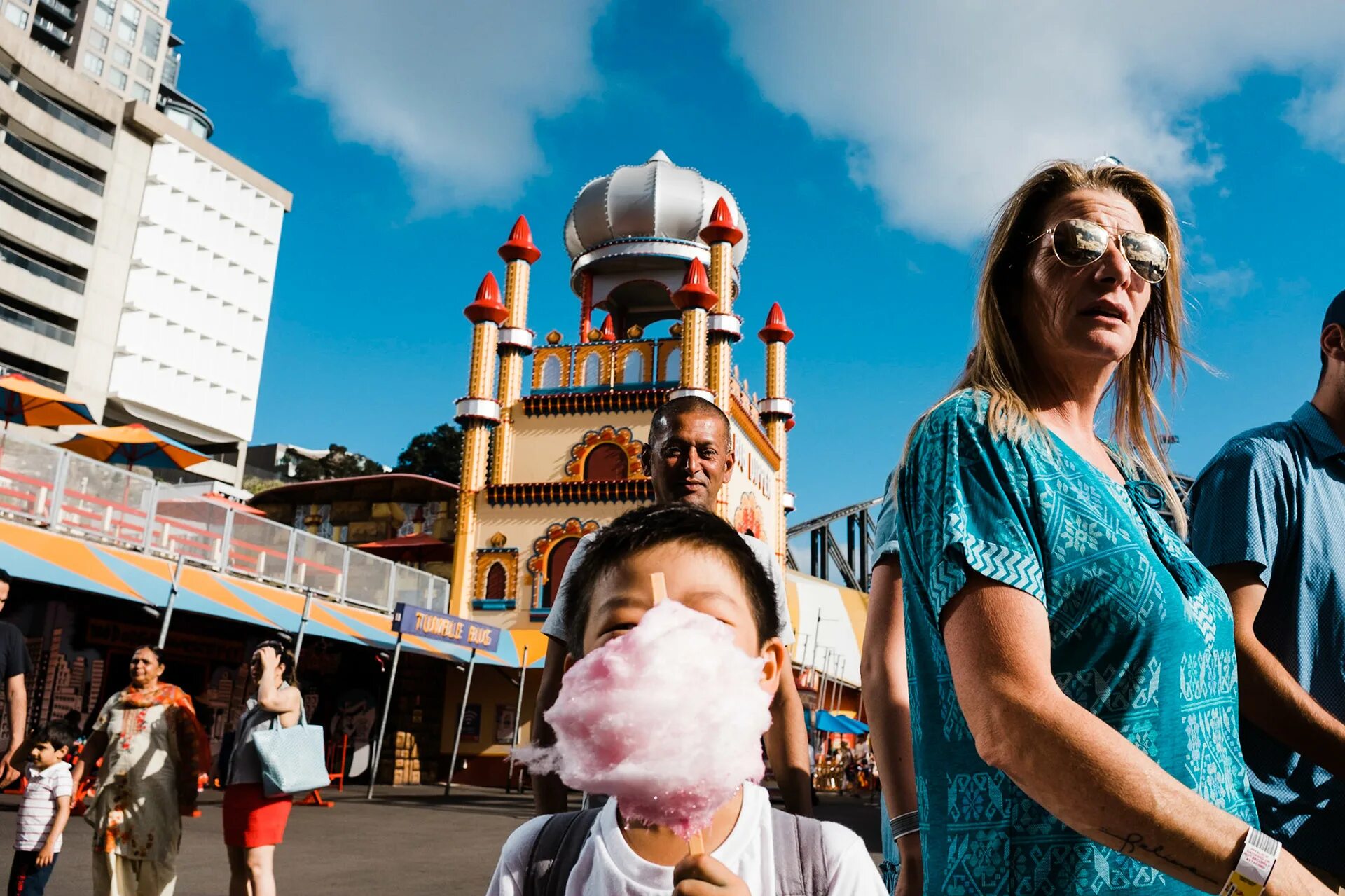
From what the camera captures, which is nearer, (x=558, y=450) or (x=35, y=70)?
(x=558, y=450)

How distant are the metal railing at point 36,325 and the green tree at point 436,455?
16.3m

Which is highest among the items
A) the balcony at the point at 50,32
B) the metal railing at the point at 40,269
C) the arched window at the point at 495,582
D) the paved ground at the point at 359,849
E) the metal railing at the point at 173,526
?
the balcony at the point at 50,32

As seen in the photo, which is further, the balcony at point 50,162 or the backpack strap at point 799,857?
the balcony at point 50,162

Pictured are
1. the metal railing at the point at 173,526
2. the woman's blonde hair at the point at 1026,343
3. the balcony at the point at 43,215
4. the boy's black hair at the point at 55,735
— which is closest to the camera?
the woman's blonde hair at the point at 1026,343

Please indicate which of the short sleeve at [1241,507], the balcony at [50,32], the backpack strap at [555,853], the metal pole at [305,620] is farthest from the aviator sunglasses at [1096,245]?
the balcony at [50,32]

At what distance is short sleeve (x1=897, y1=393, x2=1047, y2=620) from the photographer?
1.32 m

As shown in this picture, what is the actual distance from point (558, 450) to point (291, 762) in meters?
21.5

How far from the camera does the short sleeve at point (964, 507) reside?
1.32 m

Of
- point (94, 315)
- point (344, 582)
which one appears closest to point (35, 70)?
point (94, 315)

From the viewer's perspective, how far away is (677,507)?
5.17ft

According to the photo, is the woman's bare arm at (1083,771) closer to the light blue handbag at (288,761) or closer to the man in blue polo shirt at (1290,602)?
the man in blue polo shirt at (1290,602)

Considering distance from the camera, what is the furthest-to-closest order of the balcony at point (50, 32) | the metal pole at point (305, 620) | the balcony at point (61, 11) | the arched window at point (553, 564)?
the balcony at point (50, 32) < the balcony at point (61, 11) < the arched window at point (553, 564) < the metal pole at point (305, 620)

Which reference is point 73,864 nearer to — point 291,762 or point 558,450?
point 291,762

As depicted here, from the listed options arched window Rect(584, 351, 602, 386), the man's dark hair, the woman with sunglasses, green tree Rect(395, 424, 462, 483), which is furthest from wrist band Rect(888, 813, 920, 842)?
green tree Rect(395, 424, 462, 483)
